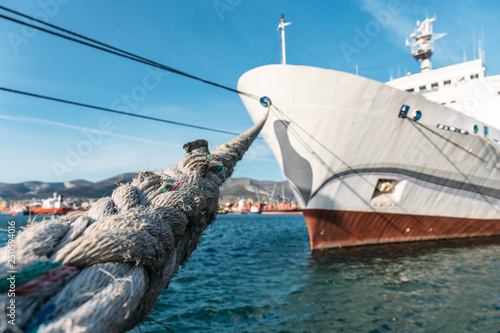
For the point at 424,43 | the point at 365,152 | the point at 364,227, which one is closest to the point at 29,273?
the point at 365,152

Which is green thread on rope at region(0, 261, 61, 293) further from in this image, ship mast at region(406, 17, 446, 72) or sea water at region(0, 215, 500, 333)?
ship mast at region(406, 17, 446, 72)

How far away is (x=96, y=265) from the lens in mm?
1119

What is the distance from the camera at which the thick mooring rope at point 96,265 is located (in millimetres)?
962

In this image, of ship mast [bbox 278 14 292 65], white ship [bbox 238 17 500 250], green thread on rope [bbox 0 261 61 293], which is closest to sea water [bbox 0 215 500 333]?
white ship [bbox 238 17 500 250]

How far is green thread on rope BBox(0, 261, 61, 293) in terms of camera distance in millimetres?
905

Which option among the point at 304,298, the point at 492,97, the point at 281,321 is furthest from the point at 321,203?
the point at 492,97

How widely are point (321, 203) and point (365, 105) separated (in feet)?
11.2

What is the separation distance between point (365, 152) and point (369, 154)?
15 cm

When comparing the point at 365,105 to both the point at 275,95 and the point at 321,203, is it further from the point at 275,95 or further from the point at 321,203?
the point at 321,203

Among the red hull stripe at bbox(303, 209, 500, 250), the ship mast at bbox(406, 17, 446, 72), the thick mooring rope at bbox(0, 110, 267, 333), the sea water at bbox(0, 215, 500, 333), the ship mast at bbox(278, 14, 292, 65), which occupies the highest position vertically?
the ship mast at bbox(406, 17, 446, 72)

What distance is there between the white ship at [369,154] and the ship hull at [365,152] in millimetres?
31

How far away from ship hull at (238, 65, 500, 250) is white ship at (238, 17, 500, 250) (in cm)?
3

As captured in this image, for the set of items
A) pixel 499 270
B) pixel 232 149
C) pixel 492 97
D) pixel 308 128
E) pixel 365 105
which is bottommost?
pixel 499 270

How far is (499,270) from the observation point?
768 cm
